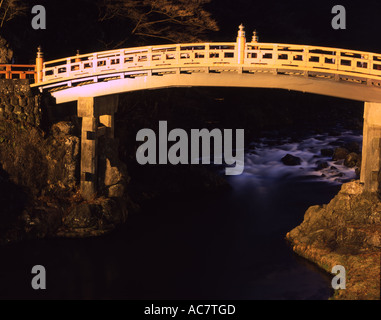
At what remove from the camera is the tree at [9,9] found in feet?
103

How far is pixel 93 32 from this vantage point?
35188 millimetres

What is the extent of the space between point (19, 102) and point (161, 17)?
12.1 metres

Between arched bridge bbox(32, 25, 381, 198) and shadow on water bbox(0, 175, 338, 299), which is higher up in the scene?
arched bridge bbox(32, 25, 381, 198)

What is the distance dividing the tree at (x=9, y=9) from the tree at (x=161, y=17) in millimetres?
4613

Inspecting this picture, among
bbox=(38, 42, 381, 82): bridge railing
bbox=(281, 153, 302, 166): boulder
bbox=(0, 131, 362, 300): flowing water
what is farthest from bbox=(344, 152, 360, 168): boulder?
bbox=(38, 42, 381, 82): bridge railing

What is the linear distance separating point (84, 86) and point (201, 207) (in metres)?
8.67

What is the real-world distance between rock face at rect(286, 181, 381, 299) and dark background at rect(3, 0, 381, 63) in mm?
→ 15955

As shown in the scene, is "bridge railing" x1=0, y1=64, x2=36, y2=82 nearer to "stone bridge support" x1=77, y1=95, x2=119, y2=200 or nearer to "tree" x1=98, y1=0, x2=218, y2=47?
"stone bridge support" x1=77, y1=95, x2=119, y2=200

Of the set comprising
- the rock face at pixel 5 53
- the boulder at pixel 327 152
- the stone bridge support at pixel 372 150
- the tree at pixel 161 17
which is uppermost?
the tree at pixel 161 17

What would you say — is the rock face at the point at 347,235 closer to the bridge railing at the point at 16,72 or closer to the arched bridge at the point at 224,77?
the arched bridge at the point at 224,77

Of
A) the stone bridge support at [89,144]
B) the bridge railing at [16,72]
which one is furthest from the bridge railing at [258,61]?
the stone bridge support at [89,144]

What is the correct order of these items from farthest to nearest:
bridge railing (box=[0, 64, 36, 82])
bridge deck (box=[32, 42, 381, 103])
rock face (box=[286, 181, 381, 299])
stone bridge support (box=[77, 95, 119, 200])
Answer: bridge railing (box=[0, 64, 36, 82])
stone bridge support (box=[77, 95, 119, 200])
bridge deck (box=[32, 42, 381, 103])
rock face (box=[286, 181, 381, 299])

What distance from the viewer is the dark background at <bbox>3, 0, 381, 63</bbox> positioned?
3372 centimetres
